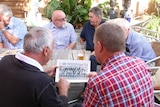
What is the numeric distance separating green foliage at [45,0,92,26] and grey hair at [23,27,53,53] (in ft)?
11.7

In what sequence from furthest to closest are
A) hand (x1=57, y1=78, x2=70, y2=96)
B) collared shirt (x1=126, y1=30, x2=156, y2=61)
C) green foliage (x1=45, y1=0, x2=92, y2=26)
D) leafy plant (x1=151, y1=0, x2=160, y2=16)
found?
leafy plant (x1=151, y1=0, x2=160, y2=16)
green foliage (x1=45, y1=0, x2=92, y2=26)
collared shirt (x1=126, y1=30, x2=156, y2=61)
hand (x1=57, y1=78, x2=70, y2=96)

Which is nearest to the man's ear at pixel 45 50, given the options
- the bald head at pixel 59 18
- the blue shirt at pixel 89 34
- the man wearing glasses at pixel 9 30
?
the man wearing glasses at pixel 9 30

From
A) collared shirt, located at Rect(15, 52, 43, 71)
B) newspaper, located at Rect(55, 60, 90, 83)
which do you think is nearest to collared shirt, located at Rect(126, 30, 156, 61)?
newspaper, located at Rect(55, 60, 90, 83)

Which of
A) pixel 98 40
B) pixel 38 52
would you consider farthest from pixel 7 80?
pixel 98 40

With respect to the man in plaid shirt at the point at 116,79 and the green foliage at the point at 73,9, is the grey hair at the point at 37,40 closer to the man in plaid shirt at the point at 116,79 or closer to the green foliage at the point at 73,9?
the man in plaid shirt at the point at 116,79

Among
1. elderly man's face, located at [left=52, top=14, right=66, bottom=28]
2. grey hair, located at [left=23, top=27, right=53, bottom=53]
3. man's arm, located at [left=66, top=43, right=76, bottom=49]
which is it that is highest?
grey hair, located at [left=23, top=27, right=53, bottom=53]

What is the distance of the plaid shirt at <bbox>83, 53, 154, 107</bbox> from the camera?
1482mm

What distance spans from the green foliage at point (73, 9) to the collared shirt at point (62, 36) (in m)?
1.26

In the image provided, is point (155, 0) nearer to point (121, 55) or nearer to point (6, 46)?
point (6, 46)

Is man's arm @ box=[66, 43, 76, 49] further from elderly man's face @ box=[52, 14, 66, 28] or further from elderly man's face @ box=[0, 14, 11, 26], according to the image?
elderly man's face @ box=[0, 14, 11, 26]

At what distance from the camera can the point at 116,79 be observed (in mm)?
1498

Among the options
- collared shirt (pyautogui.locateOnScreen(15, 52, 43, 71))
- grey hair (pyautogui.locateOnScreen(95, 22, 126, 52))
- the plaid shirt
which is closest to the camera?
the plaid shirt

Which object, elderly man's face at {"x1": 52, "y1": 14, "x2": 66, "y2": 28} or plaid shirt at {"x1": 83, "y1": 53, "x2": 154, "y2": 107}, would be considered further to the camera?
elderly man's face at {"x1": 52, "y1": 14, "x2": 66, "y2": 28}

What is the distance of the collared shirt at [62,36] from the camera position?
404 centimetres
